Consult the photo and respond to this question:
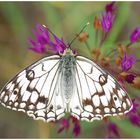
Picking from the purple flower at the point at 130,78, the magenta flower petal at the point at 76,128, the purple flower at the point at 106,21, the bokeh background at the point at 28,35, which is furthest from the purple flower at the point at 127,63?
the bokeh background at the point at 28,35

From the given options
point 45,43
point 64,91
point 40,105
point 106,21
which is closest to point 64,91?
point 64,91

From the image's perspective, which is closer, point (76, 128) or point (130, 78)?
point (130, 78)

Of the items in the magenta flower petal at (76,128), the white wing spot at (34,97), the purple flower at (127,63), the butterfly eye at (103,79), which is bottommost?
the magenta flower petal at (76,128)

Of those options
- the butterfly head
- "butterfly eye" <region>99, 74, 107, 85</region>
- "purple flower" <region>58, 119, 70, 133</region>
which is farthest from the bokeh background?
"butterfly eye" <region>99, 74, 107, 85</region>

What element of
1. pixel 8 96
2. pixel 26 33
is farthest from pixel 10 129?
pixel 8 96

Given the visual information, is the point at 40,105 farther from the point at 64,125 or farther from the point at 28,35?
the point at 28,35

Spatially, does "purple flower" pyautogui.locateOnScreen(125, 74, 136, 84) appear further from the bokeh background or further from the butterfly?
the bokeh background

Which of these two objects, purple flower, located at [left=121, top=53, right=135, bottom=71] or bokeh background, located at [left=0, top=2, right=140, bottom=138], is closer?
purple flower, located at [left=121, top=53, right=135, bottom=71]

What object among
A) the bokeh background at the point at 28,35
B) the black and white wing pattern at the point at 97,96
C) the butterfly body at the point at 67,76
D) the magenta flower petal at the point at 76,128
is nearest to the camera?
the black and white wing pattern at the point at 97,96

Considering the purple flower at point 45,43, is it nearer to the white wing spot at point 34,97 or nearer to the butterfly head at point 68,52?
the butterfly head at point 68,52
